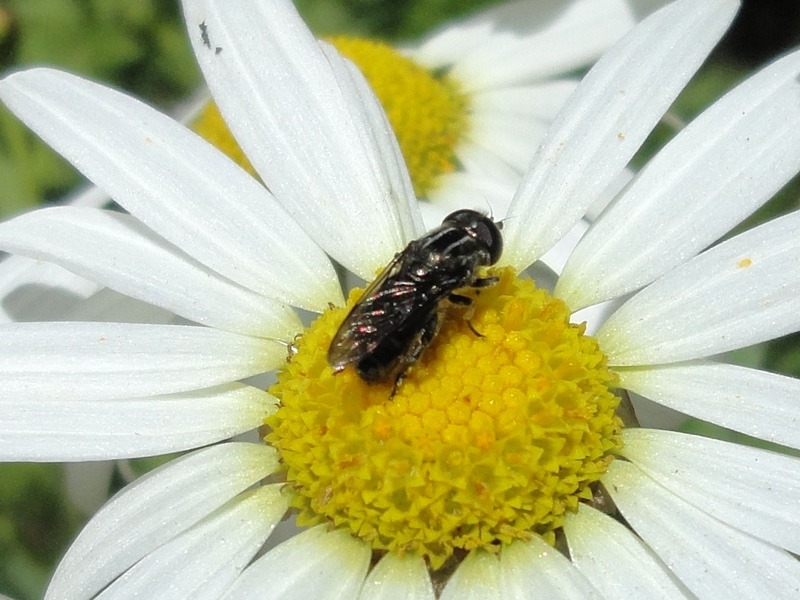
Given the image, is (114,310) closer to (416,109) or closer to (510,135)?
(416,109)

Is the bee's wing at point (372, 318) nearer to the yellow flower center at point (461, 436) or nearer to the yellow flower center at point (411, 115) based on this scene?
the yellow flower center at point (461, 436)

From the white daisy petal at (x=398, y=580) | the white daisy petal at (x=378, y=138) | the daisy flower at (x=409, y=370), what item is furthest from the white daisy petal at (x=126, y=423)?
the white daisy petal at (x=378, y=138)

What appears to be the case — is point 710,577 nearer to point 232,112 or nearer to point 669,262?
point 669,262

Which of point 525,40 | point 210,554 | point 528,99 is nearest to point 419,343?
point 210,554

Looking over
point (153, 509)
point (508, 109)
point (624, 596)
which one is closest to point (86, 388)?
point (153, 509)

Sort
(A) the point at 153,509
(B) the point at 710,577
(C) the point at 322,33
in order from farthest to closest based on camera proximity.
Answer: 1. (C) the point at 322,33
2. (A) the point at 153,509
3. (B) the point at 710,577
